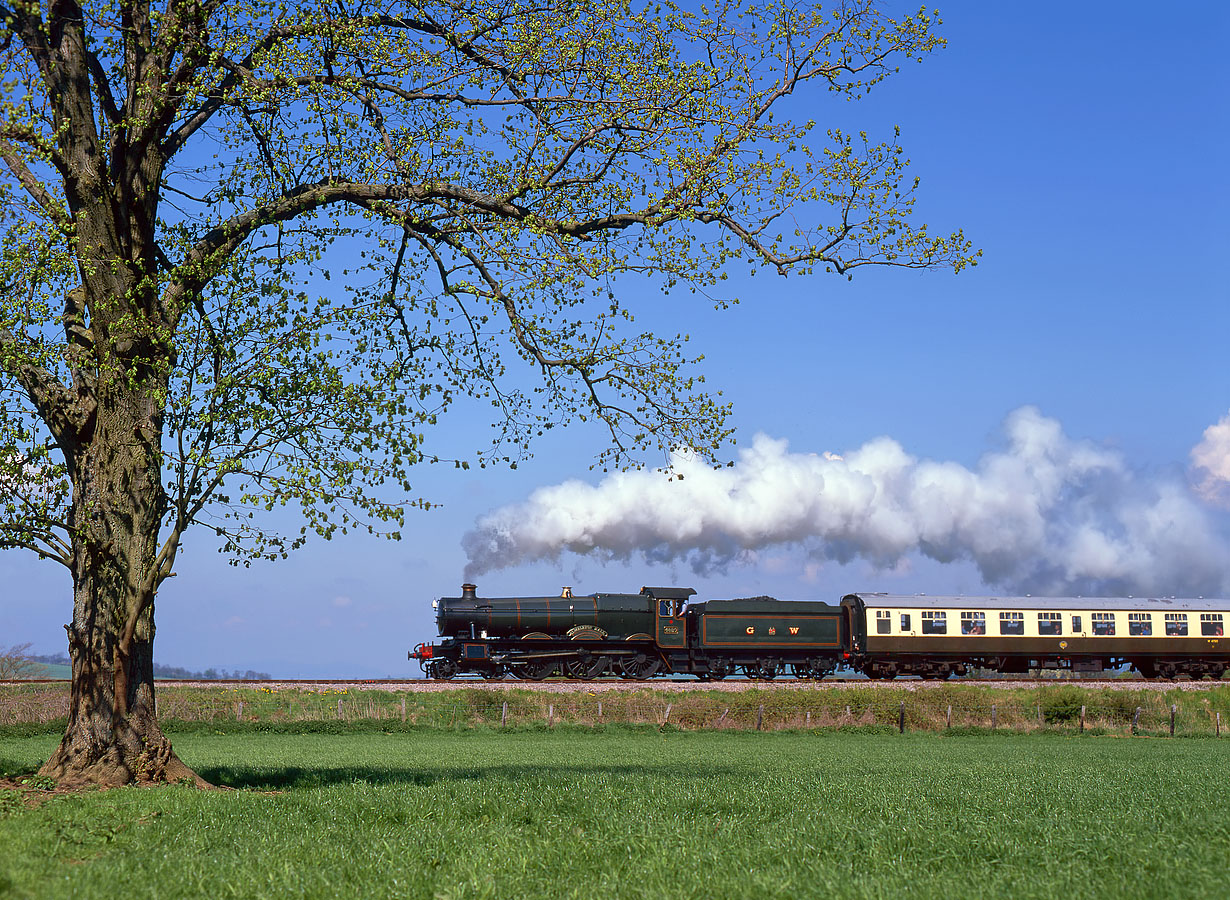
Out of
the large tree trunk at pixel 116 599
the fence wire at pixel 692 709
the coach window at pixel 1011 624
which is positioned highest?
the large tree trunk at pixel 116 599

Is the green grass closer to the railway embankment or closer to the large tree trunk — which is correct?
the large tree trunk

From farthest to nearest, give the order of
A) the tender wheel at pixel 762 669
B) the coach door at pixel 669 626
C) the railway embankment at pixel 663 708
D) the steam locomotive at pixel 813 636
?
the tender wheel at pixel 762 669, the coach door at pixel 669 626, the steam locomotive at pixel 813 636, the railway embankment at pixel 663 708

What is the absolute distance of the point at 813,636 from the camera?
49031mm

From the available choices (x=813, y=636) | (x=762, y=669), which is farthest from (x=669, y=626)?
(x=813, y=636)

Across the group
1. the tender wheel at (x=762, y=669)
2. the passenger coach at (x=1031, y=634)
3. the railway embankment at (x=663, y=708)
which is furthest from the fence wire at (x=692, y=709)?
the passenger coach at (x=1031, y=634)


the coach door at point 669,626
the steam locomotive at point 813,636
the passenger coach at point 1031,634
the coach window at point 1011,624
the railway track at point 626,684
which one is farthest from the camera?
the coach window at point 1011,624

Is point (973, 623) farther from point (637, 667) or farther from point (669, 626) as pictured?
point (637, 667)

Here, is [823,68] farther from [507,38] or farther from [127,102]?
[127,102]

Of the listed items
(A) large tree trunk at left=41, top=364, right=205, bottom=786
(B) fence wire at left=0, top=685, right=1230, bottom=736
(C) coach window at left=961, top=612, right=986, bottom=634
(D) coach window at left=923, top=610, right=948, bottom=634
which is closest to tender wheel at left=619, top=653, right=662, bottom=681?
(B) fence wire at left=0, top=685, right=1230, bottom=736

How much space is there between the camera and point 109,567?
573 inches

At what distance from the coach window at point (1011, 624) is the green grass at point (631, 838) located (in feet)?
111

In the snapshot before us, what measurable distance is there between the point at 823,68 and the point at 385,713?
29.9 m

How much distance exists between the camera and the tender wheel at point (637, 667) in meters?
47.7

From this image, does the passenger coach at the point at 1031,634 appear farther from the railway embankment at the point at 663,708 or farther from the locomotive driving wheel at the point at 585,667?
the locomotive driving wheel at the point at 585,667
